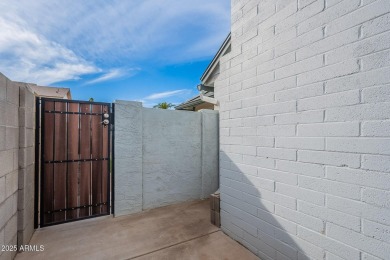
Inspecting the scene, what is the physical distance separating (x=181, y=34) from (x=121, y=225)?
17.1 feet

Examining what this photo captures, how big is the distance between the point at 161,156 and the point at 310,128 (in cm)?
306

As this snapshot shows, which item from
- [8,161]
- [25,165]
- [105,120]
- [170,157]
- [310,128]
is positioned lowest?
[170,157]

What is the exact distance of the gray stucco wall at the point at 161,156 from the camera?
3.57m

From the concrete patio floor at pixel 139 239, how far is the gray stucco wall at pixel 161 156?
1.71 ft

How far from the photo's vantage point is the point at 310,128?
5.60 ft

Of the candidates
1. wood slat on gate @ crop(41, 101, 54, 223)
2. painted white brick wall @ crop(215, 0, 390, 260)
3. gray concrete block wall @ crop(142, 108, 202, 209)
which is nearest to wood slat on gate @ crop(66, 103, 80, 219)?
wood slat on gate @ crop(41, 101, 54, 223)

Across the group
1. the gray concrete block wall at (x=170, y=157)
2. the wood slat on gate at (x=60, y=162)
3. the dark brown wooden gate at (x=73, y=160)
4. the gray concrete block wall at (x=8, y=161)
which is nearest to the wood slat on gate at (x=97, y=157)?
the dark brown wooden gate at (x=73, y=160)

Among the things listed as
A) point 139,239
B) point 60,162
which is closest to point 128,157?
point 60,162

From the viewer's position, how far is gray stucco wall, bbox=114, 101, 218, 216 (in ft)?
11.7

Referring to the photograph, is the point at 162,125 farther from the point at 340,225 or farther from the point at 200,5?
the point at 340,225

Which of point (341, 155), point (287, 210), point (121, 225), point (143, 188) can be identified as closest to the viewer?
point (341, 155)

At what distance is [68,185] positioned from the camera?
326 centimetres

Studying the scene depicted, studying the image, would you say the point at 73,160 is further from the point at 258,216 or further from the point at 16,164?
the point at 258,216

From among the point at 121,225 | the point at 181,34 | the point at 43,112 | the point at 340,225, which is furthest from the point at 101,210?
the point at 181,34
